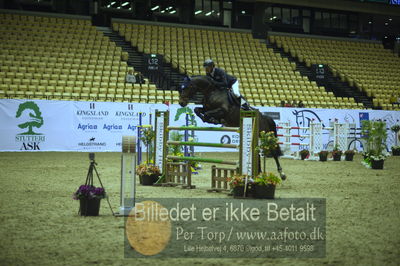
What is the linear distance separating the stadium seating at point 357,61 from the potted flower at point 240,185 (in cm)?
2073

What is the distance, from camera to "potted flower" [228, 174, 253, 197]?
8.09 meters

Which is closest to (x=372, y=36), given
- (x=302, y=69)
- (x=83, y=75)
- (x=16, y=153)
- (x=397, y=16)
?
(x=397, y=16)

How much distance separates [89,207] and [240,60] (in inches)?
870

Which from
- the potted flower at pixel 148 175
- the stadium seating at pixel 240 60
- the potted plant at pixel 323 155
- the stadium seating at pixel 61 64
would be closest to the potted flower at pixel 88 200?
the potted flower at pixel 148 175

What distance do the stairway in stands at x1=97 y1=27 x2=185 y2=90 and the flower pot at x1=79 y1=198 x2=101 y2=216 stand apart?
17.9 metres

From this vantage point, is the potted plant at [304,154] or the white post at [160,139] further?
the potted plant at [304,154]

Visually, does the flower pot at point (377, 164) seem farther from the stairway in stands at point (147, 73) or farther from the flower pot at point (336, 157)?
the stairway in stands at point (147, 73)

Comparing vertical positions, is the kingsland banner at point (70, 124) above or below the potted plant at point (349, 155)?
above

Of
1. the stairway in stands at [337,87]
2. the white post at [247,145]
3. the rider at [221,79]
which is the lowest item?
the white post at [247,145]

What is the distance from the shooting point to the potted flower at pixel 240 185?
809 cm

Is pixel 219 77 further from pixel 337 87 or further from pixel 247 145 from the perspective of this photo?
pixel 337 87

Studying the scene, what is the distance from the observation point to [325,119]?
22.3m

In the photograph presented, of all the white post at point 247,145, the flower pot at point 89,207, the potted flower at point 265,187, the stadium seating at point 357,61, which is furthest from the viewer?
the stadium seating at point 357,61

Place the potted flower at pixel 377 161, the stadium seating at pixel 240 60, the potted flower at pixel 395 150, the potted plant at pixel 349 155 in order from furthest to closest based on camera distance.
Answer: the stadium seating at pixel 240 60
the potted flower at pixel 395 150
the potted plant at pixel 349 155
the potted flower at pixel 377 161
